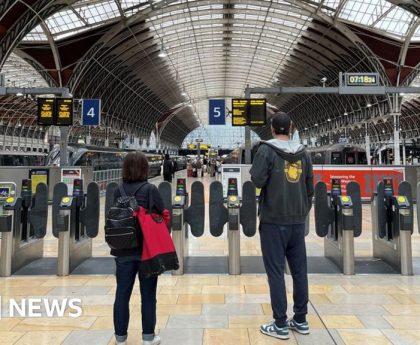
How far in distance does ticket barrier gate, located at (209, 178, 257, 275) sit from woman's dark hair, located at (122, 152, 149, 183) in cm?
A: 297

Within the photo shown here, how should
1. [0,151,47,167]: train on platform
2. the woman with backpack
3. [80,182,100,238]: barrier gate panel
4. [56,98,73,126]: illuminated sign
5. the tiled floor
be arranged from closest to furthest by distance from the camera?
1. the woman with backpack
2. the tiled floor
3. [80,182,100,238]: barrier gate panel
4. [56,98,73,126]: illuminated sign
5. [0,151,47,167]: train on platform

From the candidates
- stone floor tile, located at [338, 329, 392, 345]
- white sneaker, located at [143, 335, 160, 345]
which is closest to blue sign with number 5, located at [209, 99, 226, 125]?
stone floor tile, located at [338, 329, 392, 345]

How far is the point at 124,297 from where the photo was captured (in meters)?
3.41

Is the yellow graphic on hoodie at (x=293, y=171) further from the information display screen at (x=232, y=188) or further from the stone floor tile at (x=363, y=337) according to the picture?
the information display screen at (x=232, y=188)

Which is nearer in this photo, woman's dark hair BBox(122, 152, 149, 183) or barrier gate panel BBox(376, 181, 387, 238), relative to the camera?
woman's dark hair BBox(122, 152, 149, 183)

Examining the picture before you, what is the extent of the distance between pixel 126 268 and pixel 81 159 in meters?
22.1

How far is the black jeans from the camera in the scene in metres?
3.72

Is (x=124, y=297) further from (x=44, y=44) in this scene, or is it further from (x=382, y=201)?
(x=44, y=44)

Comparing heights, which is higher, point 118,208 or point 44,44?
point 44,44

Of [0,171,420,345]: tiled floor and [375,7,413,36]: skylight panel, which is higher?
[375,7,413,36]: skylight panel

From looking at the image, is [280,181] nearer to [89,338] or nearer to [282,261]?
[282,261]

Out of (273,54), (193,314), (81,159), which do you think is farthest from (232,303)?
(273,54)

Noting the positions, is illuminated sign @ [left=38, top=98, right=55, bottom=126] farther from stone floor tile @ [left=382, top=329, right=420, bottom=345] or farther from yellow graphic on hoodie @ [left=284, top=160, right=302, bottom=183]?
stone floor tile @ [left=382, top=329, right=420, bottom=345]

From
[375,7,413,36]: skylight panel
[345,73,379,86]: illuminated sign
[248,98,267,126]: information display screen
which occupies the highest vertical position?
[375,7,413,36]: skylight panel
